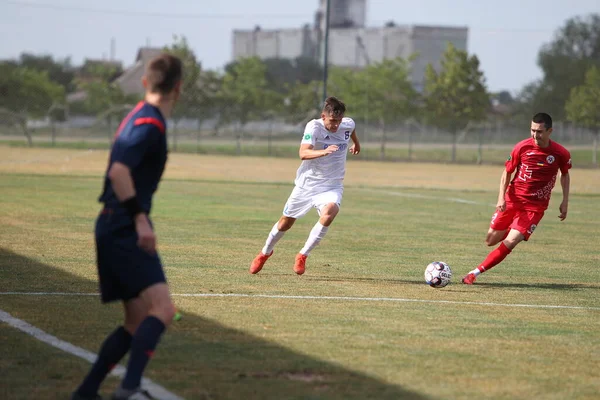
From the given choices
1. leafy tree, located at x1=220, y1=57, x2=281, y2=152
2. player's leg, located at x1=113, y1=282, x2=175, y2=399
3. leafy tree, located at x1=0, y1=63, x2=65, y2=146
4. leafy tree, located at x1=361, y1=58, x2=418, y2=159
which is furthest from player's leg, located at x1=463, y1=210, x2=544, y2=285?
leafy tree, located at x1=0, y1=63, x2=65, y2=146

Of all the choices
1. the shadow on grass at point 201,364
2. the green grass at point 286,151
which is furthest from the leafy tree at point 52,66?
the shadow on grass at point 201,364

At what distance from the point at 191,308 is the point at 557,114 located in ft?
244

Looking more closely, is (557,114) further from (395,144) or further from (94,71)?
(94,71)

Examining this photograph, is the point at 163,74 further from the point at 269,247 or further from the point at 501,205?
the point at 501,205

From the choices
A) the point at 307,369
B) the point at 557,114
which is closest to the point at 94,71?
the point at 557,114

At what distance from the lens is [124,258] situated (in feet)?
17.5

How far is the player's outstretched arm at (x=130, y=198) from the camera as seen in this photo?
17.1 feet

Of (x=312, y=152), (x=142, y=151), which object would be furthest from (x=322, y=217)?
(x=142, y=151)

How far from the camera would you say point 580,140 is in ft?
229

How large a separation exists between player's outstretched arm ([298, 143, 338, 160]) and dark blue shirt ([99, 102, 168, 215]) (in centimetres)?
505

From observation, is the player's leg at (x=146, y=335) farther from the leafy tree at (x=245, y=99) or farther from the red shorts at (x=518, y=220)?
the leafy tree at (x=245, y=99)

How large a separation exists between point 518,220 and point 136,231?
23.1 feet

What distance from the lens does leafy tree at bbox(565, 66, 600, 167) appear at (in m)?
54.1

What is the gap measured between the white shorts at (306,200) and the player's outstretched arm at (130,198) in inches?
241
